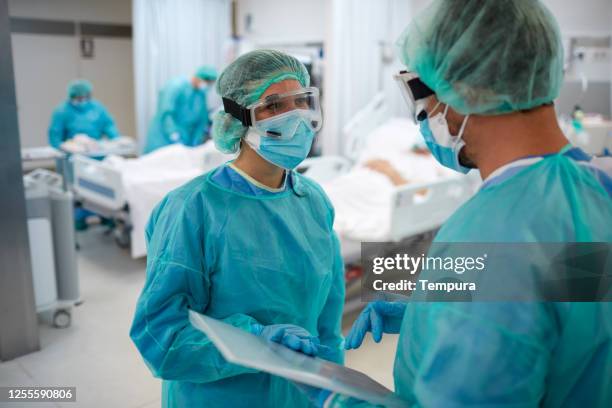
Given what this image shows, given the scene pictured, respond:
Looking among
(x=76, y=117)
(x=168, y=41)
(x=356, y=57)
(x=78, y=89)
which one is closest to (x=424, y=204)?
(x=356, y=57)

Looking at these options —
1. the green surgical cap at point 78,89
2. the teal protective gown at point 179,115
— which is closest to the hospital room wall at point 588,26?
the teal protective gown at point 179,115

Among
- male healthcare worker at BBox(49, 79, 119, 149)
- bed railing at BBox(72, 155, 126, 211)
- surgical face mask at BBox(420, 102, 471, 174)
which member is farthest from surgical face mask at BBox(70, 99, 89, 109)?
surgical face mask at BBox(420, 102, 471, 174)

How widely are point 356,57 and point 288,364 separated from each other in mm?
4825

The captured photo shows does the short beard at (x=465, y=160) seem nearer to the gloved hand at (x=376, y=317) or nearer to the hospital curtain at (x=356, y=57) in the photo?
the gloved hand at (x=376, y=317)

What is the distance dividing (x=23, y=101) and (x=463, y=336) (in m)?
6.97

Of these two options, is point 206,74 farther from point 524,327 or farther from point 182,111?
point 524,327

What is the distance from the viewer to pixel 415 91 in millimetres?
1062

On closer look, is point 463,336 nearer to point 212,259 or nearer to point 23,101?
point 212,259

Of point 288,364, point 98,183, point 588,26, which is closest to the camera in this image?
point 288,364

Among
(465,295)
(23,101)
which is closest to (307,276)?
(465,295)

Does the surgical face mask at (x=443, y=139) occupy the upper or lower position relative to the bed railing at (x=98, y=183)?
upper

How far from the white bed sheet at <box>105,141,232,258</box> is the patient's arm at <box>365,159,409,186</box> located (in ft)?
3.67

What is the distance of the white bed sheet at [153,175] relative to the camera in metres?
4.25

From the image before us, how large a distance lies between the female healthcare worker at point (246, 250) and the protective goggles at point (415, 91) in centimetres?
52
